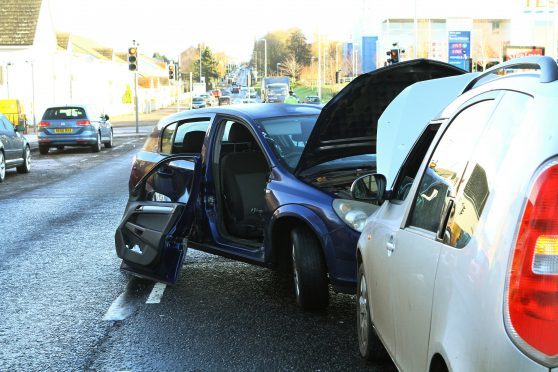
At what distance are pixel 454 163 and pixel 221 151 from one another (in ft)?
14.5

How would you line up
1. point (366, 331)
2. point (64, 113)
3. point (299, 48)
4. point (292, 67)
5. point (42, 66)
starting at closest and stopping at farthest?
point (366, 331)
point (64, 113)
point (42, 66)
point (292, 67)
point (299, 48)

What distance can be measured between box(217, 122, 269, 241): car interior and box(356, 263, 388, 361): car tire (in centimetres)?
227

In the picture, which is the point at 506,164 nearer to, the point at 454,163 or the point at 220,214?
the point at 454,163

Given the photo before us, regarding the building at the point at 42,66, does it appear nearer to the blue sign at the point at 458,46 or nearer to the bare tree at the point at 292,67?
the blue sign at the point at 458,46

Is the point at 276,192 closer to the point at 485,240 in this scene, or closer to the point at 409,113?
the point at 409,113

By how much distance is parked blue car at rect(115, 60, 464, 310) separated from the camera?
5672mm

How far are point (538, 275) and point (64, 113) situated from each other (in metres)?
26.1

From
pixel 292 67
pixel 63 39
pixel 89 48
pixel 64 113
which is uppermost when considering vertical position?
pixel 292 67

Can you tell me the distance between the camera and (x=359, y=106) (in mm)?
6137

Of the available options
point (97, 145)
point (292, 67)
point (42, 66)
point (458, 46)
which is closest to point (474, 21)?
point (458, 46)

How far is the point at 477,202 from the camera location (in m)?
2.53

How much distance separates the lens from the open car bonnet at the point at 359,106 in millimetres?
5926

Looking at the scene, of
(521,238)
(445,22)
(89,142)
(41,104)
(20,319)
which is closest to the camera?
(521,238)

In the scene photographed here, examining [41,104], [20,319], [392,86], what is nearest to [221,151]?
[392,86]
